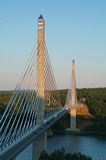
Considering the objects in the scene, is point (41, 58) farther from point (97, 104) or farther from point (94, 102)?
point (94, 102)

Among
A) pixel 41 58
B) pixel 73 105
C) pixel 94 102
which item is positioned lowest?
pixel 73 105

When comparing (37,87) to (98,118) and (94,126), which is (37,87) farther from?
(98,118)

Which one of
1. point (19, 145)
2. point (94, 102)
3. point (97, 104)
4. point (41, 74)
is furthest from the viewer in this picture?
point (94, 102)

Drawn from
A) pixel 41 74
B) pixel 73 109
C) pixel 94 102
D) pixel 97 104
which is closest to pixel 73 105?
pixel 73 109

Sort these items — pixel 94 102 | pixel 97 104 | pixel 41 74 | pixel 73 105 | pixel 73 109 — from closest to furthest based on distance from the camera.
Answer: pixel 41 74 < pixel 73 109 < pixel 73 105 < pixel 97 104 < pixel 94 102

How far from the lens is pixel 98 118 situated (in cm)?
→ 3250

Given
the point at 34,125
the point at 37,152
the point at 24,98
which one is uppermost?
the point at 24,98

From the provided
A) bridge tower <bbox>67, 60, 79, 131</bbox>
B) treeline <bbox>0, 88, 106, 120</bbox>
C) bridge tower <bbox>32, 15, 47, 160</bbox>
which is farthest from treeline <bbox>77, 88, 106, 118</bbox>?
bridge tower <bbox>32, 15, 47, 160</bbox>

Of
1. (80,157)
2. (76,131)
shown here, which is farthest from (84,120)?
(80,157)

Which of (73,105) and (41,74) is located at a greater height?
(41,74)

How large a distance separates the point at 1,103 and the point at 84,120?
7345 millimetres

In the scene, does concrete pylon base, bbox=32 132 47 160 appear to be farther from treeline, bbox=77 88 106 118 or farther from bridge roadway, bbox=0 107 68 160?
treeline, bbox=77 88 106 118

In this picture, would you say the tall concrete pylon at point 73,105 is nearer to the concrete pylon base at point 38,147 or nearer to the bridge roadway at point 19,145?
the concrete pylon base at point 38,147

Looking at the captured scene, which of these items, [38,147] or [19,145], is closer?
[19,145]
